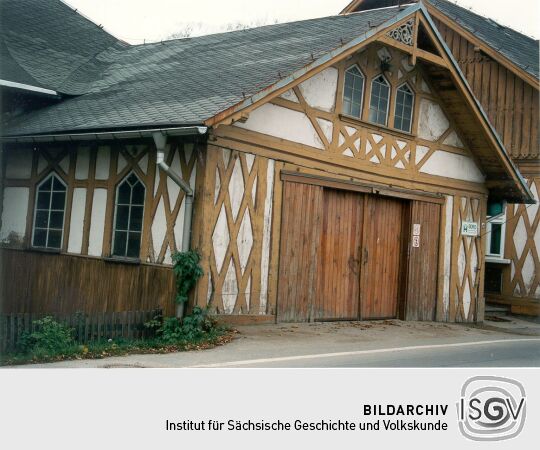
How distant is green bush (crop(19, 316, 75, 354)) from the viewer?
9.76 m

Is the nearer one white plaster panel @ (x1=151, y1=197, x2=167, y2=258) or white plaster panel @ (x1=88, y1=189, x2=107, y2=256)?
white plaster panel @ (x1=151, y1=197, x2=167, y2=258)

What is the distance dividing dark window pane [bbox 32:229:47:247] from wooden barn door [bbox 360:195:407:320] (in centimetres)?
620

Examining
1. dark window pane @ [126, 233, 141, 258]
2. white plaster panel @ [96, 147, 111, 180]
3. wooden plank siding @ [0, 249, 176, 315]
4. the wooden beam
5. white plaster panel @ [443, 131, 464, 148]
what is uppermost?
the wooden beam

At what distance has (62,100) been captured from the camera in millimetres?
15852

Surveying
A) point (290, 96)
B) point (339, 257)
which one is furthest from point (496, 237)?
point (290, 96)

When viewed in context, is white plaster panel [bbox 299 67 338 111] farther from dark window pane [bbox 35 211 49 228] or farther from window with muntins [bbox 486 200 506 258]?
window with muntins [bbox 486 200 506 258]

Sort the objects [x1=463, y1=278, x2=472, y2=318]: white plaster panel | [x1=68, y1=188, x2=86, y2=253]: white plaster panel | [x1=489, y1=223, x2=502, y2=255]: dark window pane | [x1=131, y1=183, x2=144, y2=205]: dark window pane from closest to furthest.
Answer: [x1=131, y1=183, x2=144, y2=205]: dark window pane, [x1=68, y1=188, x2=86, y2=253]: white plaster panel, [x1=463, y1=278, x2=472, y2=318]: white plaster panel, [x1=489, y1=223, x2=502, y2=255]: dark window pane

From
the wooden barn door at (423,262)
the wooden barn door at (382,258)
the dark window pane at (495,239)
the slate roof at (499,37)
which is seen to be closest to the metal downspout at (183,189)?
the wooden barn door at (382,258)

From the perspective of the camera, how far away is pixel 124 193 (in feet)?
44.1

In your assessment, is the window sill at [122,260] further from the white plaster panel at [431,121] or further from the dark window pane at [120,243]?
the white plaster panel at [431,121]

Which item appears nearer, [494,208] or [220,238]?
[220,238]

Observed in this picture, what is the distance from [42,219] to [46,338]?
5485mm

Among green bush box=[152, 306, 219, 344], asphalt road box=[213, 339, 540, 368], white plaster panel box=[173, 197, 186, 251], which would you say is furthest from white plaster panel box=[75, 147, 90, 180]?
asphalt road box=[213, 339, 540, 368]

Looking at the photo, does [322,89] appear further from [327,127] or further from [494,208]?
[494,208]
